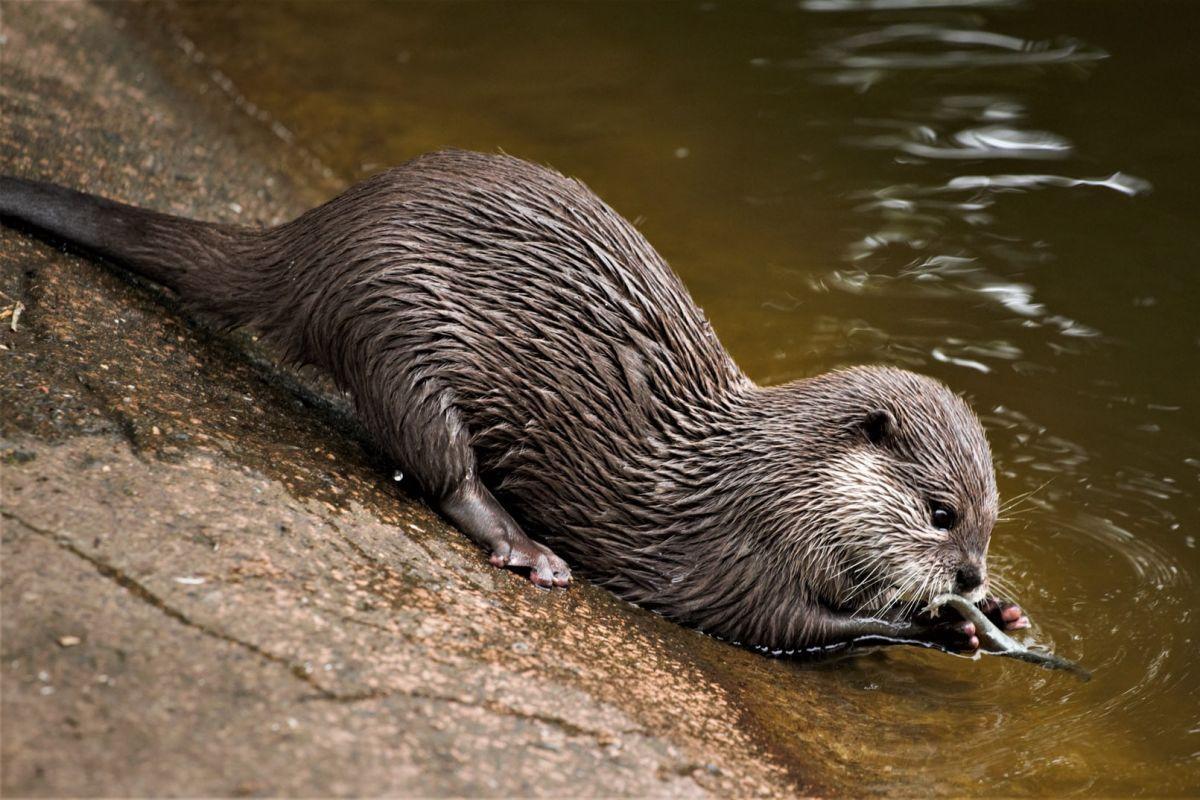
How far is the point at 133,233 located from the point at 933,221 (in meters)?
2.92

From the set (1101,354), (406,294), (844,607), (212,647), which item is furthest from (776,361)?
(212,647)

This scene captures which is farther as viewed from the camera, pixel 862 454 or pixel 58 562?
pixel 862 454

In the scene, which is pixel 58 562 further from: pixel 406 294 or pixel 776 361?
pixel 776 361

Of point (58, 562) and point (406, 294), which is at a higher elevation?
point (406, 294)

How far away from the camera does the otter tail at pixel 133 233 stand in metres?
3.39

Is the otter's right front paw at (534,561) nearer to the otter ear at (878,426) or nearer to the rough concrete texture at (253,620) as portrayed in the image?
the rough concrete texture at (253,620)

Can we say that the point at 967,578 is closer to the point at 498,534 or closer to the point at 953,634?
the point at 953,634

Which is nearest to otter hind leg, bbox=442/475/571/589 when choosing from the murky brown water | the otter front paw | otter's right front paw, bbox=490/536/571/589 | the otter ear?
otter's right front paw, bbox=490/536/571/589

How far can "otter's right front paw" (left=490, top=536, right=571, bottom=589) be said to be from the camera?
2.98m

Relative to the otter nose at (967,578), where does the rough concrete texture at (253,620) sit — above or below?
above

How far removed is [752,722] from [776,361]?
6.22 ft

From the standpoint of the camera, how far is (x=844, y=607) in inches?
128

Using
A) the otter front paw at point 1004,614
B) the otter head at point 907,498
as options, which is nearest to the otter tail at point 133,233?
the otter head at point 907,498

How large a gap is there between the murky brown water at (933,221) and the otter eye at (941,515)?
40 centimetres
